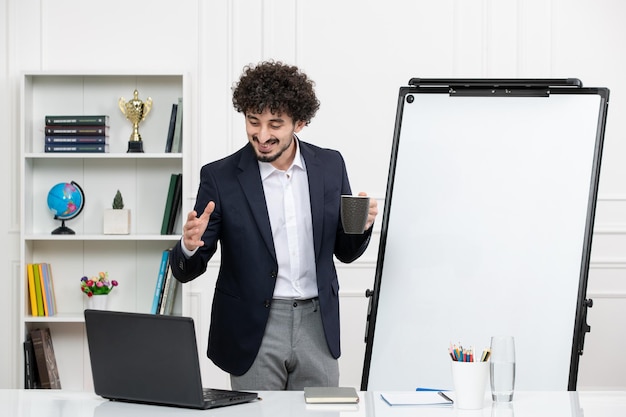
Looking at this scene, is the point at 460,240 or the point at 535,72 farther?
the point at 535,72

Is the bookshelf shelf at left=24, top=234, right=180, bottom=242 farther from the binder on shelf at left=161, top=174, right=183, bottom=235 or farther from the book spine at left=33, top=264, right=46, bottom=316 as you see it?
the book spine at left=33, top=264, right=46, bottom=316

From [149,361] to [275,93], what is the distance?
961mm

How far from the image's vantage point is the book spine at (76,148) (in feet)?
13.7

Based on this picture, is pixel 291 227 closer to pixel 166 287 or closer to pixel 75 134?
pixel 166 287

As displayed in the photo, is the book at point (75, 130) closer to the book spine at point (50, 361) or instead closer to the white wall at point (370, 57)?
the white wall at point (370, 57)

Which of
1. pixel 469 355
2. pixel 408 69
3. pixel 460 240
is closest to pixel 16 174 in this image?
pixel 408 69

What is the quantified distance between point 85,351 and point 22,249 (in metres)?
0.63

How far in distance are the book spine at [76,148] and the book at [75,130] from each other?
59mm

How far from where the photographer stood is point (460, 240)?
286cm

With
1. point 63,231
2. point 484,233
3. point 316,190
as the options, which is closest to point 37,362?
point 63,231

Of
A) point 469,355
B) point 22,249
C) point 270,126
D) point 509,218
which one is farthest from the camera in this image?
point 22,249

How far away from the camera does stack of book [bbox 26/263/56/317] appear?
13.8 ft

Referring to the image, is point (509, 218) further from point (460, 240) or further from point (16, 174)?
point (16, 174)

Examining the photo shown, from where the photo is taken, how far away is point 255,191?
2.54 m
